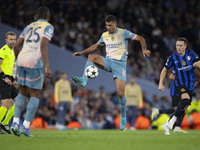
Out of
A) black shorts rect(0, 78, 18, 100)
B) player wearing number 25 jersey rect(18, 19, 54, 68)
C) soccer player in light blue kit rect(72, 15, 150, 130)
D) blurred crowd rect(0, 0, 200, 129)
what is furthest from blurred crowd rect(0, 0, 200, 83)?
player wearing number 25 jersey rect(18, 19, 54, 68)

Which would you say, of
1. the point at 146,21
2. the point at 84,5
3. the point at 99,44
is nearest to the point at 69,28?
the point at 84,5

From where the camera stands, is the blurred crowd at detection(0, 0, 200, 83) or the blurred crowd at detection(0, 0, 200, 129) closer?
the blurred crowd at detection(0, 0, 200, 129)

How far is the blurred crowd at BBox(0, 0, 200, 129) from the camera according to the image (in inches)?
592

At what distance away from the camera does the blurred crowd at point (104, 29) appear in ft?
49.4

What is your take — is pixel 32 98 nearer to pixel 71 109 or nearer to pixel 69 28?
pixel 71 109

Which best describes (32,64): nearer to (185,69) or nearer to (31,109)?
(31,109)

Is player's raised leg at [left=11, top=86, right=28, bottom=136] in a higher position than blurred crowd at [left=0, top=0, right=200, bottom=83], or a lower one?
lower

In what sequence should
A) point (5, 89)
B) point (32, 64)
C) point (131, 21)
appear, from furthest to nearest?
point (131, 21)
point (5, 89)
point (32, 64)

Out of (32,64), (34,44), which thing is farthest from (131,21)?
(32,64)

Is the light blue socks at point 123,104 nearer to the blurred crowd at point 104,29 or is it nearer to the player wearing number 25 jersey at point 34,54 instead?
the player wearing number 25 jersey at point 34,54

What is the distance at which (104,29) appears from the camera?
18.8 metres

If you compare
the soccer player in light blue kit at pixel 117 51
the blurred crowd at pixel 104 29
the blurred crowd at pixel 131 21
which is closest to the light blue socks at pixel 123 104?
the soccer player in light blue kit at pixel 117 51

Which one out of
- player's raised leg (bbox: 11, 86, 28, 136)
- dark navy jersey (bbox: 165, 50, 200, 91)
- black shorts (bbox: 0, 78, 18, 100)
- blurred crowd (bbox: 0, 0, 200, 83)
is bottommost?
player's raised leg (bbox: 11, 86, 28, 136)

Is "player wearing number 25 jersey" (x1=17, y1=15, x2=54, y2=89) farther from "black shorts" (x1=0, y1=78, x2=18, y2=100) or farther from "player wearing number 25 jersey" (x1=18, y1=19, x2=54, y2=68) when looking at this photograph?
"black shorts" (x1=0, y1=78, x2=18, y2=100)
